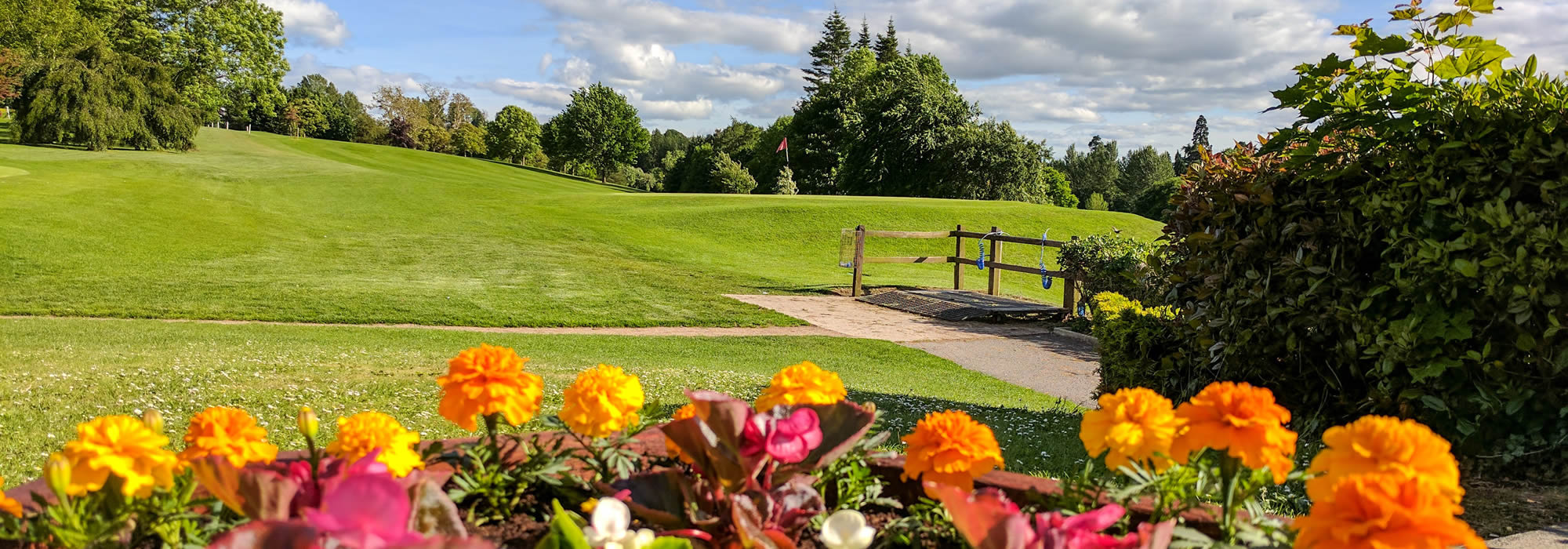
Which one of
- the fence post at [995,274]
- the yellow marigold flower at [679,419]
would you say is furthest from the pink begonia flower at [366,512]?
the fence post at [995,274]

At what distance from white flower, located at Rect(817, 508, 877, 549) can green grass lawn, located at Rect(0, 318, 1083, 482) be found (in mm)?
1557

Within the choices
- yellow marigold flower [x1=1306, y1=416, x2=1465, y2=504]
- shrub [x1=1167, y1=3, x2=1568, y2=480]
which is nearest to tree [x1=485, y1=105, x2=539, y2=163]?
shrub [x1=1167, y1=3, x2=1568, y2=480]

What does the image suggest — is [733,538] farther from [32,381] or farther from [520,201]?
[520,201]

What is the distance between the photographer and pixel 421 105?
75.2 metres

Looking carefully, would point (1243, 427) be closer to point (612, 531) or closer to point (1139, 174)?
point (612, 531)

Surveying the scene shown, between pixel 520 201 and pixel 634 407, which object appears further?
pixel 520 201

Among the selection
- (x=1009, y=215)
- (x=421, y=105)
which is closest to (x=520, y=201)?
(x=1009, y=215)

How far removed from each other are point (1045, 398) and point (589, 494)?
7.55 meters

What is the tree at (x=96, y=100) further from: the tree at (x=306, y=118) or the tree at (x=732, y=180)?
the tree at (x=306, y=118)

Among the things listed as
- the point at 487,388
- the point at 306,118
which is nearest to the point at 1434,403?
the point at 487,388

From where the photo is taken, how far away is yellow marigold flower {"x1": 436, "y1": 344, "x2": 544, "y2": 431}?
1353 millimetres

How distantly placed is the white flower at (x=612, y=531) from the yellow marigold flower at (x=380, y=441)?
26cm

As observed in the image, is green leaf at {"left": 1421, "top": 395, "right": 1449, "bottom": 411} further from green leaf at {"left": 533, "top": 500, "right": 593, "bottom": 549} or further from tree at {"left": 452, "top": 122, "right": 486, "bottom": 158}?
tree at {"left": 452, "top": 122, "right": 486, "bottom": 158}

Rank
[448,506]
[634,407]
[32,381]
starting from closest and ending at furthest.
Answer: [448,506], [634,407], [32,381]
